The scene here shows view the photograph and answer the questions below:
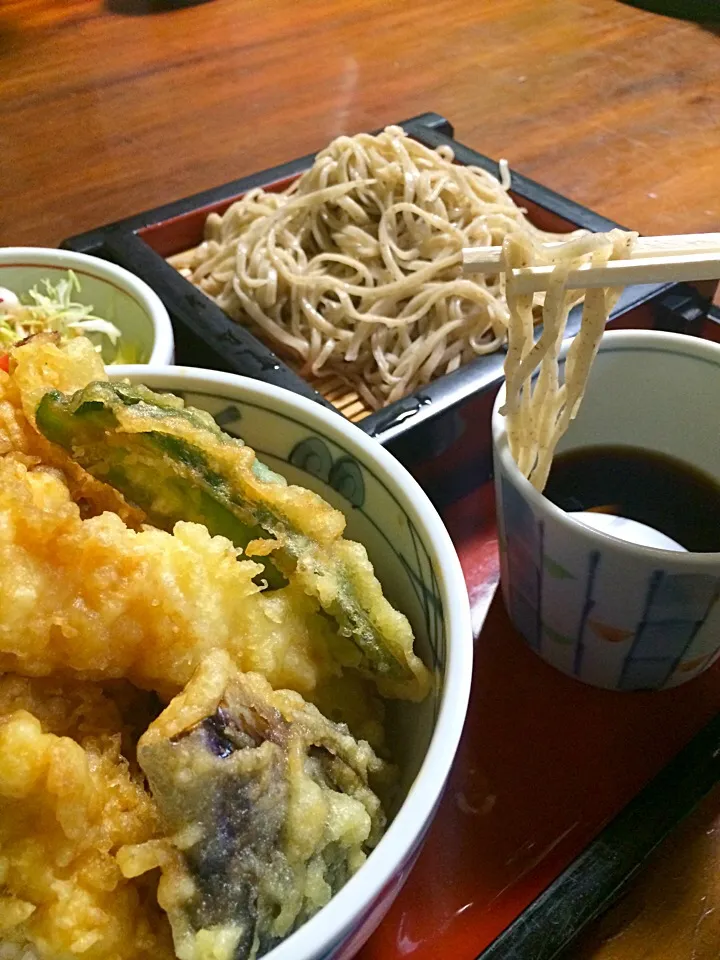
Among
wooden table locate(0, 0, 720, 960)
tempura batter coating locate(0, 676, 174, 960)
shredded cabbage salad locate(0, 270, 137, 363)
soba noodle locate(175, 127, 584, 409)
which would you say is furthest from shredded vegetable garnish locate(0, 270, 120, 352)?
tempura batter coating locate(0, 676, 174, 960)

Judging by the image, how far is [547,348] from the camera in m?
0.86

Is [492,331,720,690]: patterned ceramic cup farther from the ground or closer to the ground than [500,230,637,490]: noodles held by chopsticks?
closer to the ground

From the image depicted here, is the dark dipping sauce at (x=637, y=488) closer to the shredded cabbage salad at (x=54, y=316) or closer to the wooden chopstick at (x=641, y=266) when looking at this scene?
the wooden chopstick at (x=641, y=266)

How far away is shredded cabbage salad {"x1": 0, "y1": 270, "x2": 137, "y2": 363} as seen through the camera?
1.23m

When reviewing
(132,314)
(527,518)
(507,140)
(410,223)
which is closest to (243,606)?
(527,518)

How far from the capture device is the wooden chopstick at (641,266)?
754mm

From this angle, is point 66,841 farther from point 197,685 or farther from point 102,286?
point 102,286

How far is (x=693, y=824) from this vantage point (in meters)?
0.83

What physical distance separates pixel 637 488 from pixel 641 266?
0.40 m

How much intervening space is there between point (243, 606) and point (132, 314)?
0.78 meters

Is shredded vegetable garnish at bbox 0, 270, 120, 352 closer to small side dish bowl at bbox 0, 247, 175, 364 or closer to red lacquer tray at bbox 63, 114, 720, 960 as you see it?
small side dish bowl at bbox 0, 247, 175, 364

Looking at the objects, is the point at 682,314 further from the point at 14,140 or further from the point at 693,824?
the point at 14,140

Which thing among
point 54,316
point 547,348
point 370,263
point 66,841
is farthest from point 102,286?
point 66,841

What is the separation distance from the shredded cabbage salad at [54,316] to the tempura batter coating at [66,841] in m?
0.80
